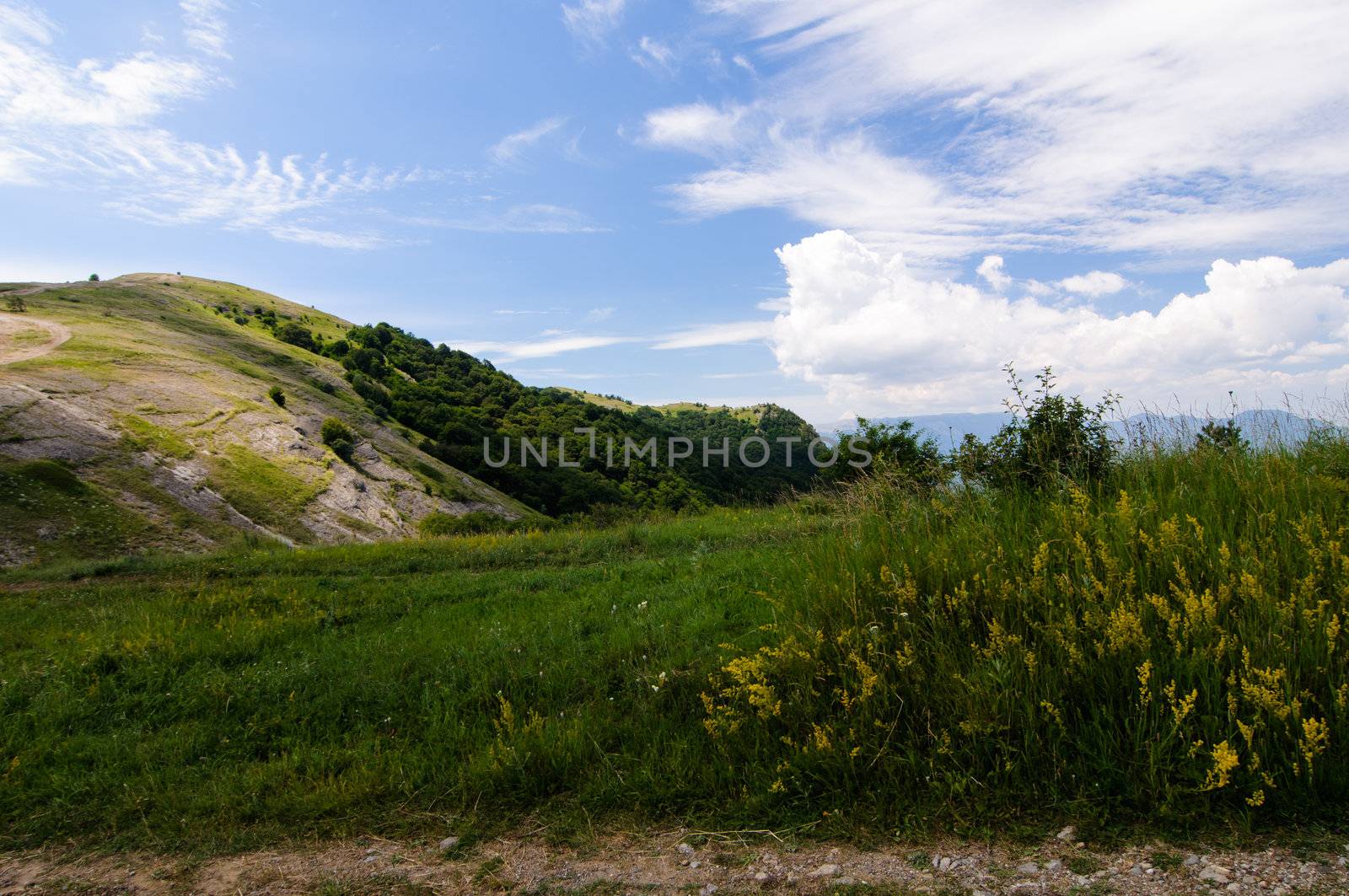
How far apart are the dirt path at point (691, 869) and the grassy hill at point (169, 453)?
18.9 metres

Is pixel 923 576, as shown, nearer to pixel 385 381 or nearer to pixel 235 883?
pixel 235 883

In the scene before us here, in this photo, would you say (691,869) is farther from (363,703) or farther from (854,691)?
(363,703)

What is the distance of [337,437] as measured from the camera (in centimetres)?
3784

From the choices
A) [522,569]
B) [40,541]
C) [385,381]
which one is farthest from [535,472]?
[522,569]

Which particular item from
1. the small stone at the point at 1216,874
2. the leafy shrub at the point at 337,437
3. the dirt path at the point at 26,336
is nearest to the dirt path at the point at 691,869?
the small stone at the point at 1216,874

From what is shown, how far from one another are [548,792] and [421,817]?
710 mm

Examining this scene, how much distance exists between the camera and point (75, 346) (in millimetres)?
32719

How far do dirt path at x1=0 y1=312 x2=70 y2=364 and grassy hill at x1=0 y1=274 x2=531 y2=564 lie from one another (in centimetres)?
13

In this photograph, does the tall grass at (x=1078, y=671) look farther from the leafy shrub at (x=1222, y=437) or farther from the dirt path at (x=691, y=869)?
the leafy shrub at (x=1222, y=437)

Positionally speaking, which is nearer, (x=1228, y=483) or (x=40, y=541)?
(x=1228, y=483)

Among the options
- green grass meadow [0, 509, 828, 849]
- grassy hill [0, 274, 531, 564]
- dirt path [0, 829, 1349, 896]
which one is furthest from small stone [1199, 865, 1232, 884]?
grassy hill [0, 274, 531, 564]

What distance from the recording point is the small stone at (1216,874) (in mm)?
2628

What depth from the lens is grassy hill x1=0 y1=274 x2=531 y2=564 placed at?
20.5 metres

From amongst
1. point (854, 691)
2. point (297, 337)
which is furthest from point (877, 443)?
point (297, 337)
